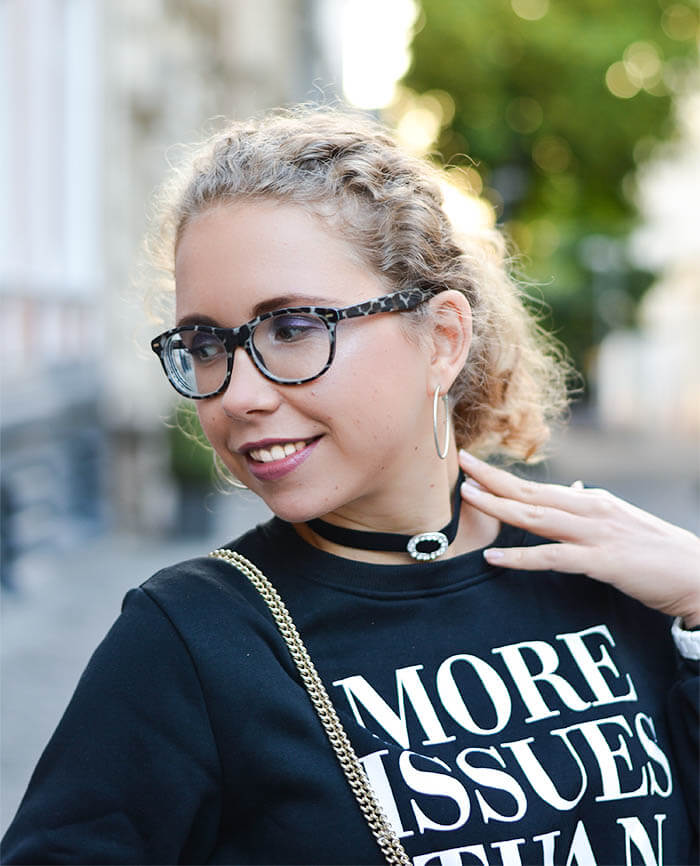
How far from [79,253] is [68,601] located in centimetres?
368

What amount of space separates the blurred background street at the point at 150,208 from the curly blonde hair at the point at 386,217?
139 millimetres

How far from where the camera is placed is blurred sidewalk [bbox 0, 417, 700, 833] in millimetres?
4816

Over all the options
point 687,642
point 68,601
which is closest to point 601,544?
point 687,642

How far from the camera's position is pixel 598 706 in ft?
5.64

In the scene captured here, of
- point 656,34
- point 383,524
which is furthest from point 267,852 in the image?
point 656,34

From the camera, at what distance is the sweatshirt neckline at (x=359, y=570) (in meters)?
1.70

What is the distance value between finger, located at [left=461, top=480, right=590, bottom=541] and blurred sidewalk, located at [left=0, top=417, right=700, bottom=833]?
496 millimetres

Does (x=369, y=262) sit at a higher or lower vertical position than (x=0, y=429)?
higher

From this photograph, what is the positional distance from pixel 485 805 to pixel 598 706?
269mm

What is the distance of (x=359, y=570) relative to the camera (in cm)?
171

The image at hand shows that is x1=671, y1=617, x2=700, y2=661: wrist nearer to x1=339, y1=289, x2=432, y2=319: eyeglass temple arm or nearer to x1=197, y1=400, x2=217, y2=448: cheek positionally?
x1=339, y1=289, x2=432, y2=319: eyeglass temple arm

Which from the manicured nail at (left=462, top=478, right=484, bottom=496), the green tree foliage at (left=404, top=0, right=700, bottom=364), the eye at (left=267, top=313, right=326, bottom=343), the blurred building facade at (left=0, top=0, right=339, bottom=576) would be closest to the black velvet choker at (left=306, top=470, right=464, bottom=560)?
the manicured nail at (left=462, top=478, right=484, bottom=496)

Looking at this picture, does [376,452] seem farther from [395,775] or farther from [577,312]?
[577,312]

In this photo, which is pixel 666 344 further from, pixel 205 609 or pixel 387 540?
pixel 205 609
